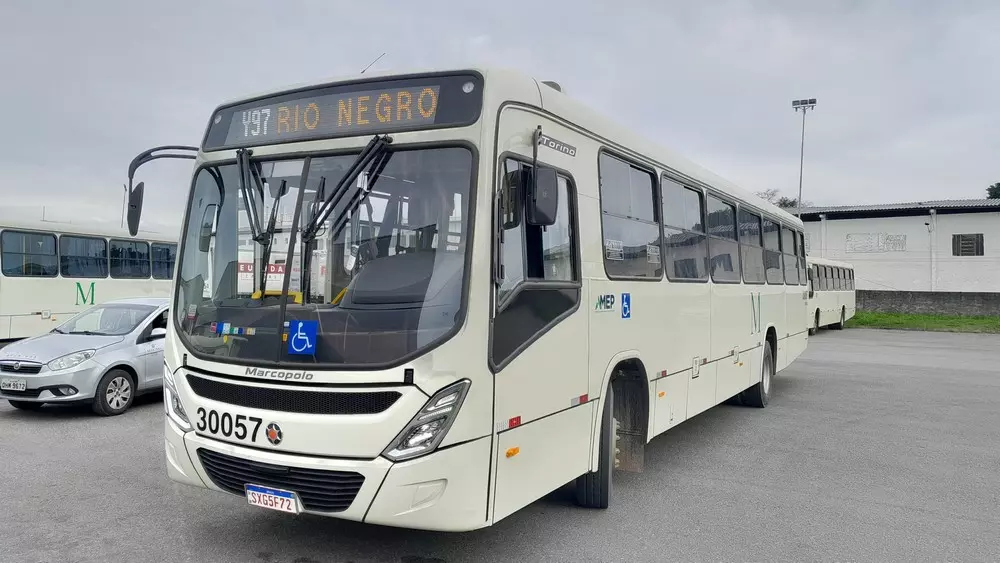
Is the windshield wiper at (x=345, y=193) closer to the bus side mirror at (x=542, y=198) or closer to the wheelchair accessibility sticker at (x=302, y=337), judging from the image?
the wheelchair accessibility sticker at (x=302, y=337)

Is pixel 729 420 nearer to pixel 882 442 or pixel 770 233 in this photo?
pixel 882 442

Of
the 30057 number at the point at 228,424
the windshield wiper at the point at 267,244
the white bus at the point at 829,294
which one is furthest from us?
the white bus at the point at 829,294

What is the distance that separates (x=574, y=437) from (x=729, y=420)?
5.35m

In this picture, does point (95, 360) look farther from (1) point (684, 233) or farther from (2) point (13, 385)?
(1) point (684, 233)

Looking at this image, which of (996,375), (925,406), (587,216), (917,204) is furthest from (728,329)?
(917,204)

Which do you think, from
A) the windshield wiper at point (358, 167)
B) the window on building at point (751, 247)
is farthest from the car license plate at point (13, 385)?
the window on building at point (751, 247)

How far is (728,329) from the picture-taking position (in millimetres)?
8414

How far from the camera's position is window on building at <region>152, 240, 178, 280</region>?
707 inches

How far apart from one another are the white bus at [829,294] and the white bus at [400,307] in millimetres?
20615

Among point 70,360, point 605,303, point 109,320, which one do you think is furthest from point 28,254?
point 605,303

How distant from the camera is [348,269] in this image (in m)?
4.10

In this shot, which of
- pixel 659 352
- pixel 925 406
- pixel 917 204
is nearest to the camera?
pixel 659 352

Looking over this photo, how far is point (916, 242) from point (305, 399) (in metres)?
43.3

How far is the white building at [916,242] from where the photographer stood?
38156mm
